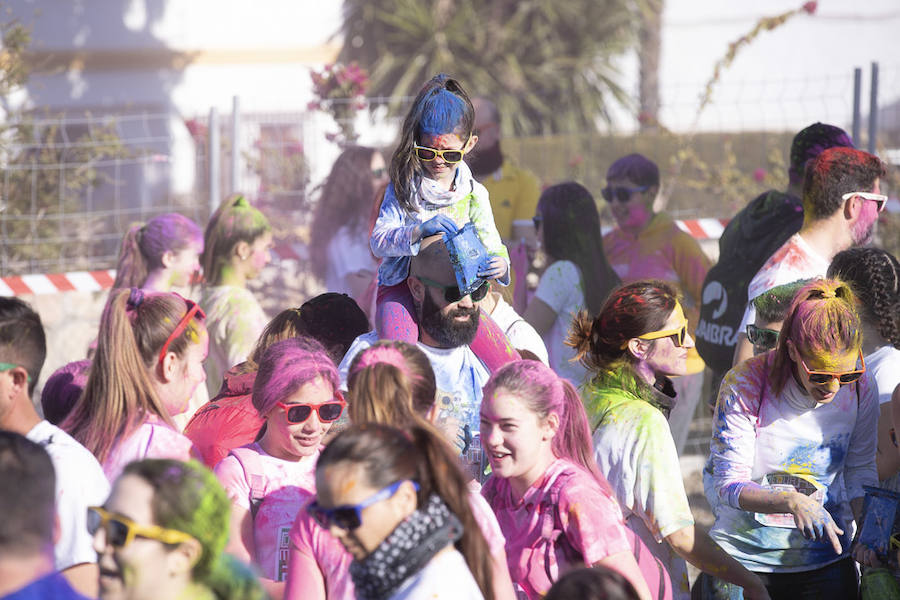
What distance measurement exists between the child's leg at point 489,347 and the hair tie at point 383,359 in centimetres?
57

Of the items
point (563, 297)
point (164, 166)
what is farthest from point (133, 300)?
point (164, 166)

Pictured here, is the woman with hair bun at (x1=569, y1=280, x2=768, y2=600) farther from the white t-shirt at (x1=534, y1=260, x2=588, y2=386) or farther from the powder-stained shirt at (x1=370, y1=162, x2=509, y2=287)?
the white t-shirt at (x1=534, y1=260, x2=588, y2=386)

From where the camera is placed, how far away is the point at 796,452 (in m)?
3.52

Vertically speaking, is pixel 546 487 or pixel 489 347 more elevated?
pixel 489 347

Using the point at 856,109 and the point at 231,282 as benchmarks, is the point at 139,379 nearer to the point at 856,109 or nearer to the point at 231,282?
the point at 231,282

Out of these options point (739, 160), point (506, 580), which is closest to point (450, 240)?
point (506, 580)

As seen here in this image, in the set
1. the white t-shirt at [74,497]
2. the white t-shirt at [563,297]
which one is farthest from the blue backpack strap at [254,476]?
the white t-shirt at [563,297]

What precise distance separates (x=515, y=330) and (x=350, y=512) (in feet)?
5.89

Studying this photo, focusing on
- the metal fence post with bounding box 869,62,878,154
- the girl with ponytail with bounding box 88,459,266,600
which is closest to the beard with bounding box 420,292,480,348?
the girl with ponytail with bounding box 88,459,266,600

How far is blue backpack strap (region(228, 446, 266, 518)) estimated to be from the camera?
10.6 ft

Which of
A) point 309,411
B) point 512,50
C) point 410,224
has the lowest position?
point 309,411

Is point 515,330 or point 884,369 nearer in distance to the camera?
point 884,369

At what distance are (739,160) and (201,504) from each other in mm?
11367

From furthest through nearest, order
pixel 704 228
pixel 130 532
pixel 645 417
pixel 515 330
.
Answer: pixel 704 228, pixel 515 330, pixel 645 417, pixel 130 532
